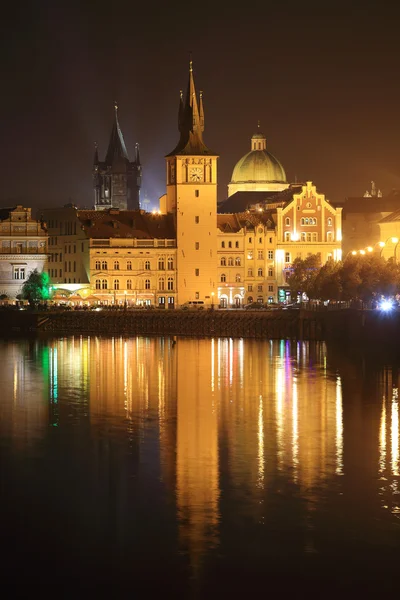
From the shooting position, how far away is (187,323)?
345ft

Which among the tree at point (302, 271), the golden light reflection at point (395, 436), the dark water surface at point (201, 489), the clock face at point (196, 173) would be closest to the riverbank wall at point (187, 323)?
the tree at point (302, 271)

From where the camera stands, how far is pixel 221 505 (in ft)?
98.0

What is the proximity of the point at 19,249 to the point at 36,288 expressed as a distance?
8.92 m

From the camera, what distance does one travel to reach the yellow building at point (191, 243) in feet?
408

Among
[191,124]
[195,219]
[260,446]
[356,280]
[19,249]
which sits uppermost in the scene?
[191,124]

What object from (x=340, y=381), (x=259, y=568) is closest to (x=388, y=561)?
(x=259, y=568)

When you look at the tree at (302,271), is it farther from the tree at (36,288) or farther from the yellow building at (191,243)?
the tree at (36,288)

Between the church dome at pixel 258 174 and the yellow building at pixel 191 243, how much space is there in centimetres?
2429

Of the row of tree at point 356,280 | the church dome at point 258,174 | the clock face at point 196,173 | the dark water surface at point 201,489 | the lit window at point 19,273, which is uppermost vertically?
the church dome at point 258,174

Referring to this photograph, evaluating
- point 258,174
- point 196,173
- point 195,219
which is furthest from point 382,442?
point 258,174

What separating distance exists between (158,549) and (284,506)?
14.1 ft

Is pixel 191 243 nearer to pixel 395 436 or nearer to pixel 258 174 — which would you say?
pixel 258 174

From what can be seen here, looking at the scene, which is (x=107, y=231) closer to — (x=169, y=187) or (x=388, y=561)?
(x=169, y=187)

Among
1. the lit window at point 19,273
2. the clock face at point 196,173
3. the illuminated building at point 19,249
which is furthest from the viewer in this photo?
the lit window at point 19,273
